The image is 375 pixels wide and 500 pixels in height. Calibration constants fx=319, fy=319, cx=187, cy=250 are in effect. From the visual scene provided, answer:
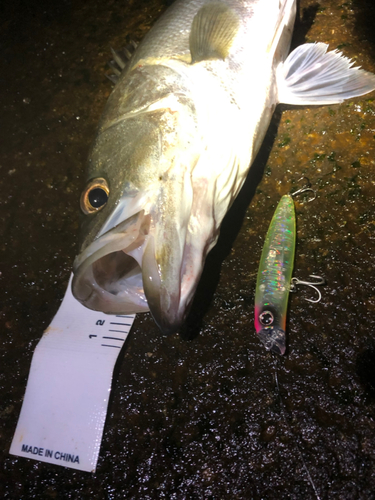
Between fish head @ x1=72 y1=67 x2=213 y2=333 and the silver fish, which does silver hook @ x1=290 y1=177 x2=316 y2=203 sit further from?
fish head @ x1=72 y1=67 x2=213 y2=333

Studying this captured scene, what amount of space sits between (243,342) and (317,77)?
4.83 feet

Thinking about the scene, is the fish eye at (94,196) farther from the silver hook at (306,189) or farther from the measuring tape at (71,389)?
the silver hook at (306,189)

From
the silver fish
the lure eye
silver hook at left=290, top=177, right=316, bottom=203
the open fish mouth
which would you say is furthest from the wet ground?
the open fish mouth

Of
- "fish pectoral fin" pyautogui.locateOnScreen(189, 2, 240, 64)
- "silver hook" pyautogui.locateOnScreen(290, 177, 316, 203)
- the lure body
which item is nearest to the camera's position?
"fish pectoral fin" pyautogui.locateOnScreen(189, 2, 240, 64)

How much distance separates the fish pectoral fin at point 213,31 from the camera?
4.68ft

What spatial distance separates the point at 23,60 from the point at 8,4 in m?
0.66

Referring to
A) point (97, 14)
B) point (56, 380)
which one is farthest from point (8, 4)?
point (56, 380)

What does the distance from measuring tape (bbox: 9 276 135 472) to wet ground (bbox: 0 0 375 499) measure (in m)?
0.06

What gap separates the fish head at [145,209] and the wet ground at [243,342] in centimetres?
58

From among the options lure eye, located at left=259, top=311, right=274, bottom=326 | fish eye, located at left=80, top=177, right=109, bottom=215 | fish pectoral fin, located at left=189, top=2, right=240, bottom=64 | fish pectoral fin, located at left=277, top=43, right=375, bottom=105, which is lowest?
lure eye, located at left=259, top=311, right=274, bottom=326

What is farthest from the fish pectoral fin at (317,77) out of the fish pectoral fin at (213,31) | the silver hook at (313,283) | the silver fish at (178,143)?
the silver hook at (313,283)

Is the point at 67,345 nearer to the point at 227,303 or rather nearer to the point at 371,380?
the point at 227,303

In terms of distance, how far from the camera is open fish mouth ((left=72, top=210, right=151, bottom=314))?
1.13 meters

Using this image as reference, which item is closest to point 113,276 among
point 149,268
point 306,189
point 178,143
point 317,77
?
point 149,268
